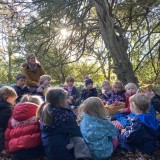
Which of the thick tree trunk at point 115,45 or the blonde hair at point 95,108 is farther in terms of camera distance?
the thick tree trunk at point 115,45

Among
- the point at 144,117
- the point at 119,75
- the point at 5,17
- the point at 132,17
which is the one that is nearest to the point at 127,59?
the point at 119,75

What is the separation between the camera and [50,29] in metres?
8.27

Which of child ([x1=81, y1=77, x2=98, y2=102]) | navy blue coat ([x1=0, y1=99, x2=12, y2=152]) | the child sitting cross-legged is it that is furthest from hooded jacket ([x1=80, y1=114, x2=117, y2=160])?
child ([x1=81, y1=77, x2=98, y2=102])

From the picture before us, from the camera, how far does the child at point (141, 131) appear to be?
3881 mm

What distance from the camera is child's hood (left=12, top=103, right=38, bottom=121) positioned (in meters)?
3.94

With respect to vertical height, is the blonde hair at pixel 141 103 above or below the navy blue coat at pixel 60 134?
above

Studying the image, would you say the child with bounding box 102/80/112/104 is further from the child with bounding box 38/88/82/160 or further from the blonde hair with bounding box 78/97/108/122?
the child with bounding box 38/88/82/160

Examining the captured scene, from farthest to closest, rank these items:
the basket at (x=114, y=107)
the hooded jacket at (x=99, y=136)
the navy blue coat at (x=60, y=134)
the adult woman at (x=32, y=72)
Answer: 1. the adult woman at (x=32, y=72)
2. the basket at (x=114, y=107)
3. the hooded jacket at (x=99, y=136)
4. the navy blue coat at (x=60, y=134)

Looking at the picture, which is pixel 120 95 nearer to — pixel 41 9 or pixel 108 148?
pixel 108 148

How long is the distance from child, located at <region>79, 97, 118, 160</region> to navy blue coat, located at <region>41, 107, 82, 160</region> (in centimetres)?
17

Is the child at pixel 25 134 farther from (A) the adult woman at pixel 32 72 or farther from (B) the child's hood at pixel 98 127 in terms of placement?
(A) the adult woman at pixel 32 72

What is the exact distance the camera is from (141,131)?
3.88 metres

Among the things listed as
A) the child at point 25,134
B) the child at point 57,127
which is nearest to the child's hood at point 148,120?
the child at point 57,127

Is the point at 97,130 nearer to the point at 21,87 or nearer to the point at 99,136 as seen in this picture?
the point at 99,136
